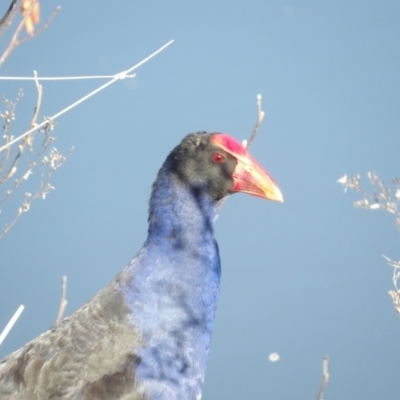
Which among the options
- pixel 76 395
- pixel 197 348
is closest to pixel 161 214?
pixel 197 348

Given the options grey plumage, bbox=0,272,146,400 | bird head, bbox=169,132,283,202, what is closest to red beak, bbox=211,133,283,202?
bird head, bbox=169,132,283,202

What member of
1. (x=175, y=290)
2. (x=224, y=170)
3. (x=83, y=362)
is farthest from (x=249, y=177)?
(x=83, y=362)

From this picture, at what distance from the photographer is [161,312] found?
1.26 meters

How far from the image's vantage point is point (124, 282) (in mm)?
1292

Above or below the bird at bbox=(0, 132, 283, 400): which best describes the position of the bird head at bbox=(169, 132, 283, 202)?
above

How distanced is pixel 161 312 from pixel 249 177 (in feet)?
1.32

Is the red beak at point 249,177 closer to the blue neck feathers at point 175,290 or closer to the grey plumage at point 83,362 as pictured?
the blue neck feathers at point 175,290

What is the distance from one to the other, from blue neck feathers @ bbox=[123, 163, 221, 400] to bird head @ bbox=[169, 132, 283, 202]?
0.03m

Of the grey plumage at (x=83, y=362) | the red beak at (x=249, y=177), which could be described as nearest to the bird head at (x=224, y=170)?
the red beak at (x=249, y=177)

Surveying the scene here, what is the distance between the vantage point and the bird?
1.19 metres

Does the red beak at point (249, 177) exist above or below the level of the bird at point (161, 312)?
above

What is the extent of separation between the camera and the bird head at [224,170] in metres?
1.41

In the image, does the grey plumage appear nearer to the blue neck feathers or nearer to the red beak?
the blue neck feathers

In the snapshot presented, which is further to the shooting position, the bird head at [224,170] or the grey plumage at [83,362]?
the bird head at [224,170]
